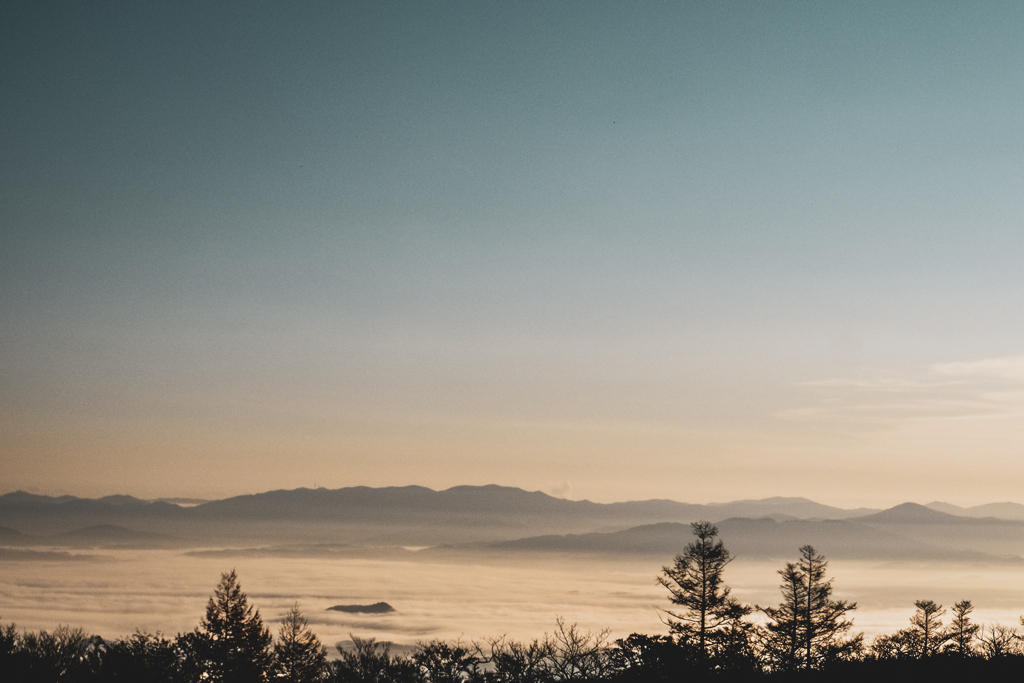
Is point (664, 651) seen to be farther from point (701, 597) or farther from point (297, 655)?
point (297, 655)

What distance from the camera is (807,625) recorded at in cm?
5459

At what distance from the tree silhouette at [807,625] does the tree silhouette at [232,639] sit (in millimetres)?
37419

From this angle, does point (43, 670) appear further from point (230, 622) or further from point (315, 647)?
point (315, 647)

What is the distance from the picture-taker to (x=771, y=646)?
5416 centimetres

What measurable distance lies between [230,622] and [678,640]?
118 feet

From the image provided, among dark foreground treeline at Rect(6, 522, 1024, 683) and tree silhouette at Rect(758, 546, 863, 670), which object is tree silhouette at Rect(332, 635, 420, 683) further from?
tree silhouette at Rect(758, 546, 863, 670)

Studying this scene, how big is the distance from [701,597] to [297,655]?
32.5 m

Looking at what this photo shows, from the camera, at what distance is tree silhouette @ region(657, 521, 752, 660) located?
49.8 m

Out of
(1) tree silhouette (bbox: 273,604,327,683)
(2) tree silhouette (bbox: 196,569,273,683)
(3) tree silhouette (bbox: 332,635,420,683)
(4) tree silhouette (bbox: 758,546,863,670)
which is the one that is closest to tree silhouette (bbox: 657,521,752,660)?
(4) tree silhouette (bbox: 758,546,863,670)

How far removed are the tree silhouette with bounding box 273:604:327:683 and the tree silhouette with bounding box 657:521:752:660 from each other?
96.2ft

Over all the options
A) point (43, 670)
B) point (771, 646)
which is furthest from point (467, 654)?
point (43, 670)

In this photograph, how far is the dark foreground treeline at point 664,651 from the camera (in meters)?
50.1

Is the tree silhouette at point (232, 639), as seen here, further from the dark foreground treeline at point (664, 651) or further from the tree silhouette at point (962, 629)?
the tree silhouette at point (962, 629)

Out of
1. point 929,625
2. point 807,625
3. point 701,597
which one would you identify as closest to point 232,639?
point 701,597
